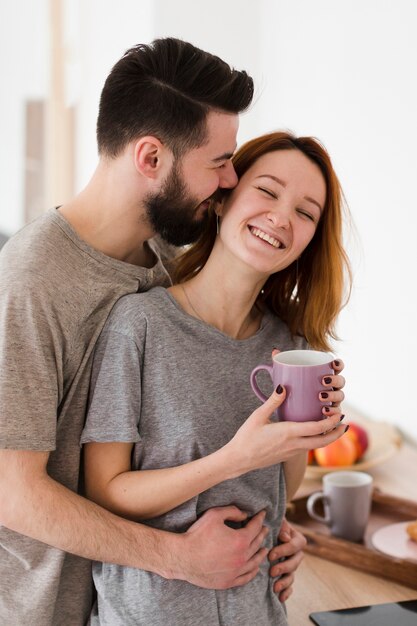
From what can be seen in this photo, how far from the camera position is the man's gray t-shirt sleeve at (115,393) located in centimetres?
107

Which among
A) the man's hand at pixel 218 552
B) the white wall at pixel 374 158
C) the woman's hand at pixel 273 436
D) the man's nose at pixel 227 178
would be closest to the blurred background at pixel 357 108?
the white wall at pixel 374 158

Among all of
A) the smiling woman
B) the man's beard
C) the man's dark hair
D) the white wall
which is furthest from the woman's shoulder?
the white wall

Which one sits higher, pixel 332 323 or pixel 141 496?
pixel 332 323

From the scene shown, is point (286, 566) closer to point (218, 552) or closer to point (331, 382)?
point (218, 552)

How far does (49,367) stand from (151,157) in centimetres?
39

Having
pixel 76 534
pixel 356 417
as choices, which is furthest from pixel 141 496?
pixel 356 417

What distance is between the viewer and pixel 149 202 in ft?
4.09

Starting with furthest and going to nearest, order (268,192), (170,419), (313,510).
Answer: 1. (313,510)
2. (268,192)
3. (170,419)

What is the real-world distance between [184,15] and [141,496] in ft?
7.54

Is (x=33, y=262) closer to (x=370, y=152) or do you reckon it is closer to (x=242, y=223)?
(x=242, y=223)

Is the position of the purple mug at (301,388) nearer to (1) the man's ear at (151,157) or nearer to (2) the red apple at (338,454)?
(1) the man's ear at (151,157)

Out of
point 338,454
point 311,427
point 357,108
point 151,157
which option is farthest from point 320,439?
point 357,108

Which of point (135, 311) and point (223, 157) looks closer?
point (135, 311)

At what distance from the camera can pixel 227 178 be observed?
4.05ft
